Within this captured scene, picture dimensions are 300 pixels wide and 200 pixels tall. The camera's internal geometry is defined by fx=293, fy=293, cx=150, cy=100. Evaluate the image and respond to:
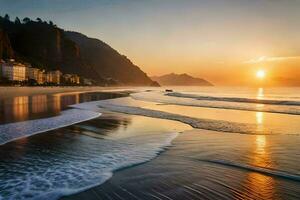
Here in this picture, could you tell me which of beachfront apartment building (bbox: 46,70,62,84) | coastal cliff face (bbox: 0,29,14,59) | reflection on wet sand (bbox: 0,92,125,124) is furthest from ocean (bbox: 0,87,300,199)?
beachfront apartment building (bbox: 46,70,62,84)

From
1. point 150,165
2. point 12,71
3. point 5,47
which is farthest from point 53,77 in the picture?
point 150,165

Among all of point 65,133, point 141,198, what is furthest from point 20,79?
point 141,198

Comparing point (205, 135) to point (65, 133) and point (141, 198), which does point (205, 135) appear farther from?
point (141, 198)

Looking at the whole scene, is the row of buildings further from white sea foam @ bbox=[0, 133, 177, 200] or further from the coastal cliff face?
white sea foam @ bbox=[0, 133, 177, 200]

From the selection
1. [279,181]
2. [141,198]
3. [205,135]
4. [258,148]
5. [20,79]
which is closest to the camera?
[141,198]

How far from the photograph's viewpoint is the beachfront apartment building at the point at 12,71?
125 meters

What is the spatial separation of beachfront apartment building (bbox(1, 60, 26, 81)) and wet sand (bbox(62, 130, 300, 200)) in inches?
5004

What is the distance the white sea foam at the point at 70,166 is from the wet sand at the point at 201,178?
461 mm

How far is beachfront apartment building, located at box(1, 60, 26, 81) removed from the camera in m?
125

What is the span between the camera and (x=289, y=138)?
1338 cm

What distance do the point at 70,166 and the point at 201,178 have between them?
3.81 m

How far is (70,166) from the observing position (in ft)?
28.2

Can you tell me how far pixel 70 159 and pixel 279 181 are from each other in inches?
243

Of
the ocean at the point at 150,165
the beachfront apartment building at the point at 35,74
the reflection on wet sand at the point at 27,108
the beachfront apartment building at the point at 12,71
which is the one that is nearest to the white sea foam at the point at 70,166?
the ocean at the point at 150,165
